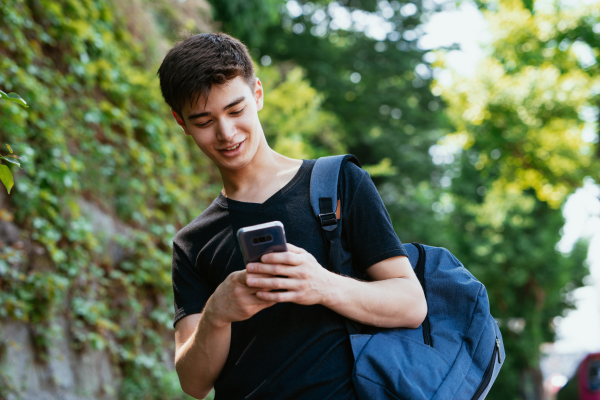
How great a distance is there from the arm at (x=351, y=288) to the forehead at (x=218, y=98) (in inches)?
25.4

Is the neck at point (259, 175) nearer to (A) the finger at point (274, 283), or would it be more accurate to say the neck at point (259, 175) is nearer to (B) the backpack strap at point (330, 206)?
(B) the backpack strap at point (330, 206)

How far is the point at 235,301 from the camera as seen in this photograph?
1.44 metres

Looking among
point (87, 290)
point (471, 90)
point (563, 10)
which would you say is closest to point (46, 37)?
point (87, 290)

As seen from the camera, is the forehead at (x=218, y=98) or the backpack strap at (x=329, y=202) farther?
the forehead at (x=218, y=98)

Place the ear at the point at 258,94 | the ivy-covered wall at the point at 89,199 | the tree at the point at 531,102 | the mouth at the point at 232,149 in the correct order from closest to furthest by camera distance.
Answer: the mouth at the point at 232,149, the ear at the point at 258,94, the ivy-covered wall at the point at 89,199, the tree at the point at 531,102

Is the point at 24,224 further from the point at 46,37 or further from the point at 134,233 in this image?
the point at 46,37

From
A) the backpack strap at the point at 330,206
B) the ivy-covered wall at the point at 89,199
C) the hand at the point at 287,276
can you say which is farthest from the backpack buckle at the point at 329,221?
the ivy-covered wall at the point at 89,199


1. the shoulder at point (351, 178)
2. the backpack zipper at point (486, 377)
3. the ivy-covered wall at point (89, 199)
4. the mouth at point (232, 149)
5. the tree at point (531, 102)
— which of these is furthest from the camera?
the tree at point (531, 102)

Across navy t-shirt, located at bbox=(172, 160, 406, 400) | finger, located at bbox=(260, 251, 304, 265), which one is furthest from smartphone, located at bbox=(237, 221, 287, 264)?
navy t-shirt, located at bbox=(172, 160, 406, 400)

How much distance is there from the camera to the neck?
1.84 meters

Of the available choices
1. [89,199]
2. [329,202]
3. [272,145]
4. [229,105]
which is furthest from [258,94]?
[272,145]

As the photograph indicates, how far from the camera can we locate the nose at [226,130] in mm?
1759

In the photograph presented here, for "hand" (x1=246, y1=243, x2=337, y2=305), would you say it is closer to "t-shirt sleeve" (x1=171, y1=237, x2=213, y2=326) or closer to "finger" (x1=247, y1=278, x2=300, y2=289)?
"finger" (x1=247, y1=278, x2=300, y2=289)

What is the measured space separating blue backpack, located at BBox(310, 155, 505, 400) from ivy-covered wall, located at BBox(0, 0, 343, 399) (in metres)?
2.65
